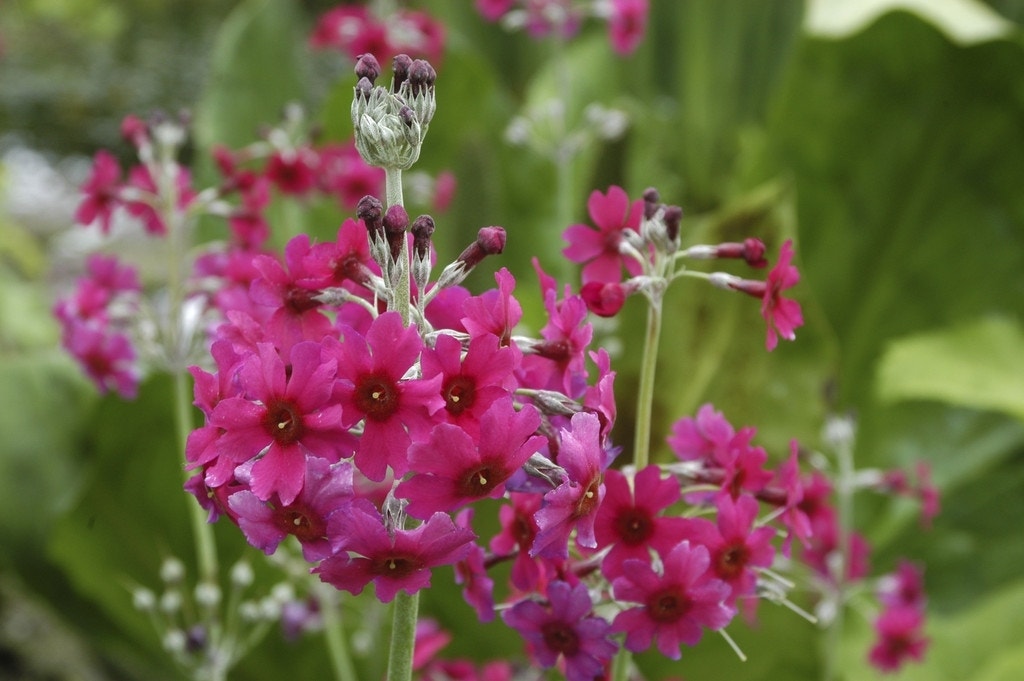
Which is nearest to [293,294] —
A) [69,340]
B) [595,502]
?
[595,502]

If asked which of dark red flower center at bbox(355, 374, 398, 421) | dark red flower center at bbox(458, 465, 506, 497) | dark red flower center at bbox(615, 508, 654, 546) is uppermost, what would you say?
dark red flower center at bbox(355, 374, 398, 421)

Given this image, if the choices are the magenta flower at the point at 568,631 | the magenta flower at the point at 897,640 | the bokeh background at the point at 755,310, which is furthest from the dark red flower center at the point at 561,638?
the magenta flower at the point at 897,640

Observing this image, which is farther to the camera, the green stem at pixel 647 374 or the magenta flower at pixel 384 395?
the green stem at pixel 647 374

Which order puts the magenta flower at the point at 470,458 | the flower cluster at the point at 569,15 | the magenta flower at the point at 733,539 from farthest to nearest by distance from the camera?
1. the flower cluster at the point at 569,15
2. the magenta flower at the point at 733,539
3. the magenta flower at the point at 470,458

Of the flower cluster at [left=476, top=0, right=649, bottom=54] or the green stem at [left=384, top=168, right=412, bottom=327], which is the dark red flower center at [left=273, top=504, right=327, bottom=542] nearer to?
the green stem at [left=384, top=168, right=412, bottom=327]

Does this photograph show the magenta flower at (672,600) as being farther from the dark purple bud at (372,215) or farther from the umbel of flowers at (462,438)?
the dark purple bud at (372,215)

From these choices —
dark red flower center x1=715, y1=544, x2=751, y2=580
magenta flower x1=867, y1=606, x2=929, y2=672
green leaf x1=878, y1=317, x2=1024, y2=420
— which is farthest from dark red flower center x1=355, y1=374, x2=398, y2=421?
green leaf x1=878, y1=317, x2=1024, y2=420

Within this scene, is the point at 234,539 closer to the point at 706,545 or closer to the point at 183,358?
the point at 183,358
